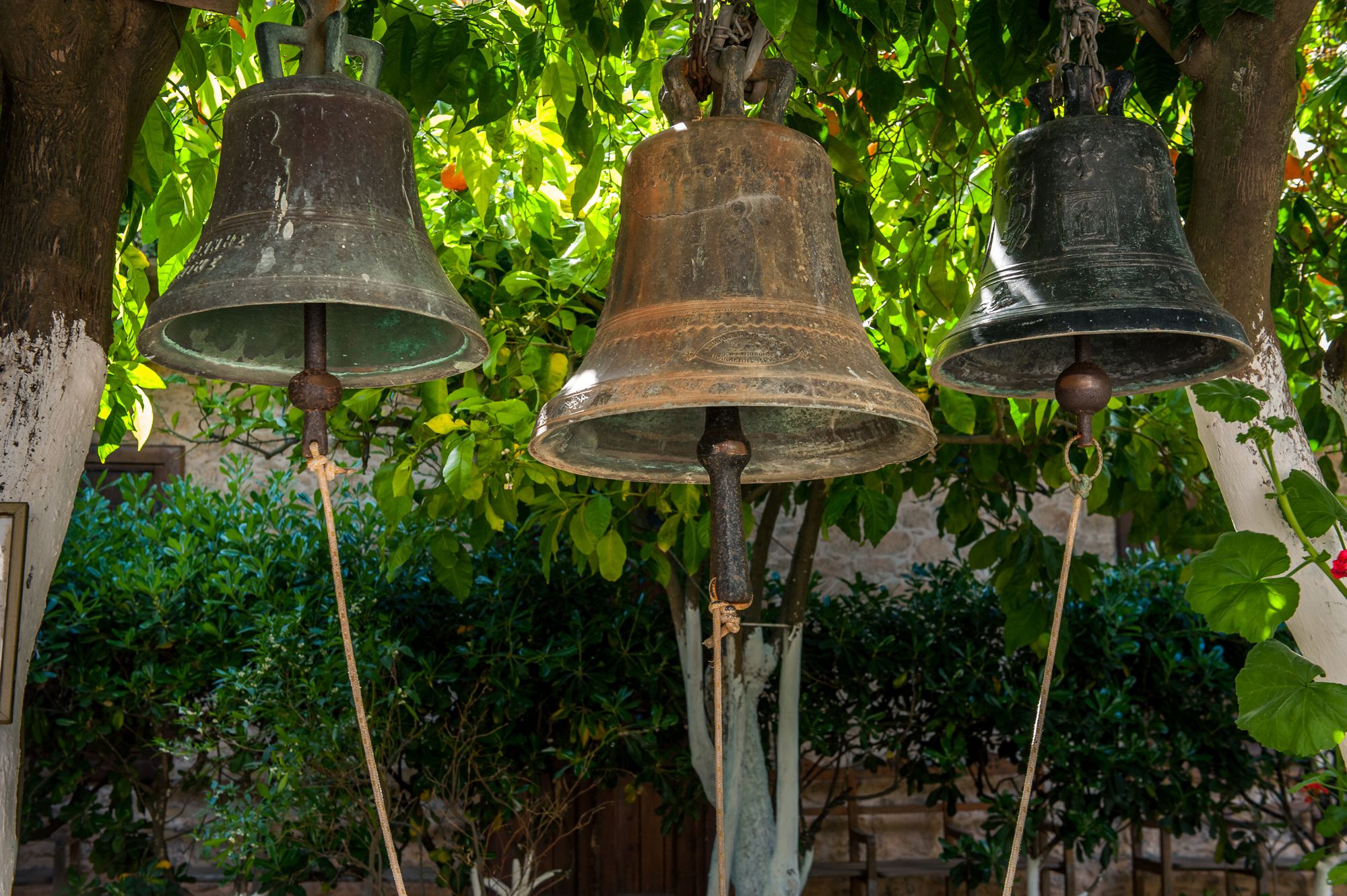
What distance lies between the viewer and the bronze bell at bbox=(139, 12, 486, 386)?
154 centimetres

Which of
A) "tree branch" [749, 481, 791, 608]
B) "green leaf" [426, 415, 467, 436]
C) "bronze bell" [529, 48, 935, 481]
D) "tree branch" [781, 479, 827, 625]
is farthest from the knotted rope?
"tree branch" [749, 481, 791, 608]

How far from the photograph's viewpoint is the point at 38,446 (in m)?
1.61

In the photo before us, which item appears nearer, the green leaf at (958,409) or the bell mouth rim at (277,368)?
the bell mouth rim at (277,368)

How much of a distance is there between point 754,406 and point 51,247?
1018 millimetres

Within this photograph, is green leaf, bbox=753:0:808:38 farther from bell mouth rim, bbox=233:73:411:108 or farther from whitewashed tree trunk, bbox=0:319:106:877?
whitewashed tree trunk, bbox=0:319:106:877

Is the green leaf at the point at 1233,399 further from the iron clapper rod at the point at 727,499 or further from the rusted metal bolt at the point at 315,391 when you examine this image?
the rusted metal bolt at the point at 315,391

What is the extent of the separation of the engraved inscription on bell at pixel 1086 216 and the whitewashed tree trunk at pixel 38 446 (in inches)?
56.7

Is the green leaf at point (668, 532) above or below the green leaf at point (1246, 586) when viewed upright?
above

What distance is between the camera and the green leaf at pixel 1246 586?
5.98 ft

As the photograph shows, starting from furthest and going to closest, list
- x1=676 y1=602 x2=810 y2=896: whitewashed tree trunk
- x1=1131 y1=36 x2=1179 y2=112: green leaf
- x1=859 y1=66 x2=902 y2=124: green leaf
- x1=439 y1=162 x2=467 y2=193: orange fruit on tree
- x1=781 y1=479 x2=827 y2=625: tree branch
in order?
x1=781 y1=479 x2=827 y2=625: tree branch < x1=676 y1=602 x2=810 y2=896: whitewashed tree trunk < x1=439 y1=162 x2=467 y2=193: orange fruit on tree < x1=859 y1=66 x2=902 y2=124: green leaf < x1=1131 y1=36 x2=1179 y2=112: green leaf

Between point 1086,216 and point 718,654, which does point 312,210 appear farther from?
point 1086,216

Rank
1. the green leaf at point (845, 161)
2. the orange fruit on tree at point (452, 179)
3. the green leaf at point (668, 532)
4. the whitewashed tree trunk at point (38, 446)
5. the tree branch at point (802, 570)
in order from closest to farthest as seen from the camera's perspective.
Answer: the whitewashed tree trunk at point (38, 446) < the green leaf at point (845, 161) < the orange fruit on tree at point (452, 179) < the green leaf at point (668, 532) < the tree branch at point (802, 570)

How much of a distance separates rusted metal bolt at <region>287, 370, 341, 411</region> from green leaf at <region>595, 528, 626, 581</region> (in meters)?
1.71

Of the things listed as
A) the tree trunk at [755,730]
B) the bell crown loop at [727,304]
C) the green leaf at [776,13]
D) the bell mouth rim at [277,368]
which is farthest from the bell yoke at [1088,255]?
the tree trunk at [755,730]
